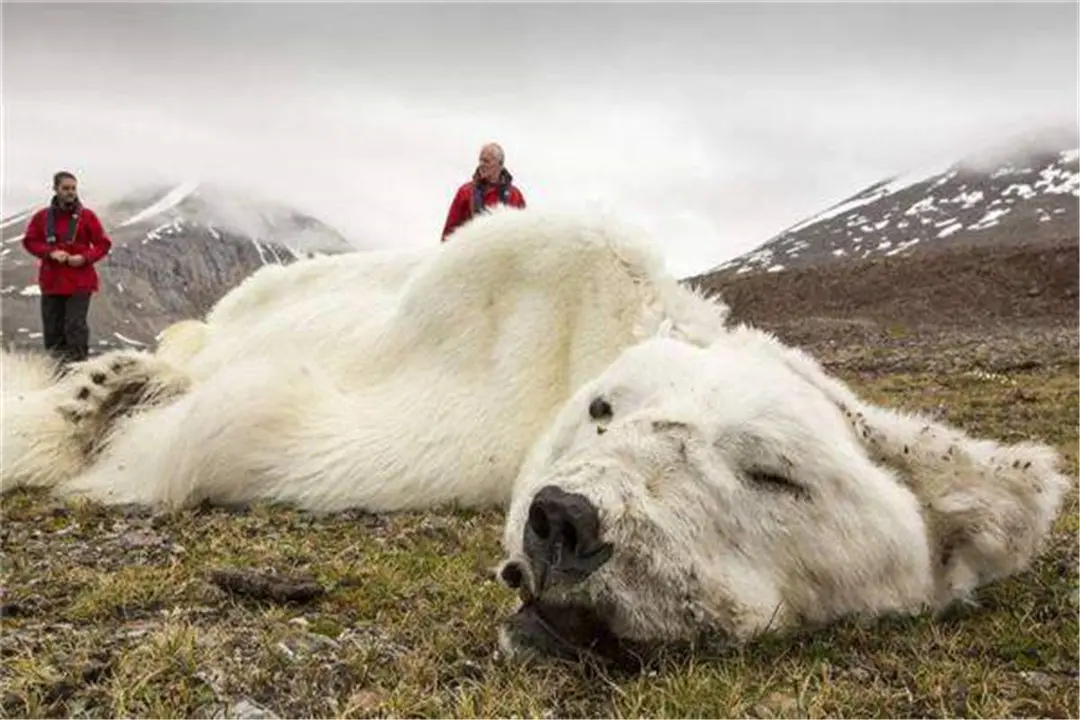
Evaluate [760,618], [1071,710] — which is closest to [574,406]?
[760,618]

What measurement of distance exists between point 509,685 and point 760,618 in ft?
2.78

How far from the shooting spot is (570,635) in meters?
2.91

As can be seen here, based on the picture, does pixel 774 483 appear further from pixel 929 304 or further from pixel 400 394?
pixel 929 304

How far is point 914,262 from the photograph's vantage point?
141 ft

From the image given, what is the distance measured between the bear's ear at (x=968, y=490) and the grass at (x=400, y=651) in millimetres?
163

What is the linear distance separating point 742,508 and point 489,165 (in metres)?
6.51

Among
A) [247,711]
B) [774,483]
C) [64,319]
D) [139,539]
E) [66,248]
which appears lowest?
[139,539]

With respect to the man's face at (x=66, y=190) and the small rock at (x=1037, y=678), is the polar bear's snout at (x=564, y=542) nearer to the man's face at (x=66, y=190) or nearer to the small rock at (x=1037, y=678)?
the small rock at (x=1037, y=678)

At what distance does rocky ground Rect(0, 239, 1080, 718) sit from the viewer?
2.73m

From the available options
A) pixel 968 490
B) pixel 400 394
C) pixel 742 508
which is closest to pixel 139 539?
pixel 400 394

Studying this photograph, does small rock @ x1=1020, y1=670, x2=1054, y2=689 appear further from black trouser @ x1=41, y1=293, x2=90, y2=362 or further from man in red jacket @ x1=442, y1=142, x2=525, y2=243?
black trouser @ x1=41, y1=293, x2=90, y2=362

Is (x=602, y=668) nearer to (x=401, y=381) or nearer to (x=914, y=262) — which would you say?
(x=401, y=381)

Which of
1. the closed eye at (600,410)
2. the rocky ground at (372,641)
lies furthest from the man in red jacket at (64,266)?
the closed eye at (600,410)

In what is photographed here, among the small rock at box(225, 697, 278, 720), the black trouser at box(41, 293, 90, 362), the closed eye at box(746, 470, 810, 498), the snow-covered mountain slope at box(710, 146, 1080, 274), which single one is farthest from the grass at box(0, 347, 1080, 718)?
the snow-covered mountain slope at box(710, 146, 1080, 274)
